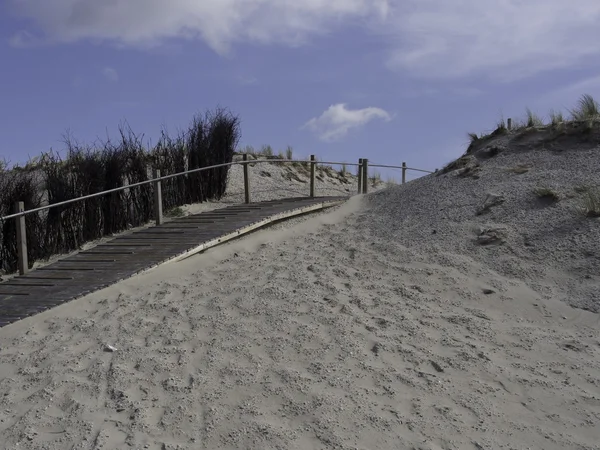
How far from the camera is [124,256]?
24.0 feet

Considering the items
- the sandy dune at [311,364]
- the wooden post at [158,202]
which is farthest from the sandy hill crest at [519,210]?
the wooden post at [158,202]

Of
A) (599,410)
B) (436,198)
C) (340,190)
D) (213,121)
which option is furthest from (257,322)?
(340,190)

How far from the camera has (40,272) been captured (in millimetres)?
7000

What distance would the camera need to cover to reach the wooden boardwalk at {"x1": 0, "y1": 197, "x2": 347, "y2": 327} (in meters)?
6.08

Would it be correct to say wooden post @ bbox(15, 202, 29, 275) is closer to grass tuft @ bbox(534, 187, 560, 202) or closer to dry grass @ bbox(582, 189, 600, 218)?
grass tuft @ bbox(534, 187, 560, 202)

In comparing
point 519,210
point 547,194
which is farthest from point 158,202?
point 547,194

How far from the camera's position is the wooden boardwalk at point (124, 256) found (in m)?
6.08

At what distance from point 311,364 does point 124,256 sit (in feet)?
11.9

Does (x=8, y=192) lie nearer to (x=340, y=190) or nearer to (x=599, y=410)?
(x=599, y=410)

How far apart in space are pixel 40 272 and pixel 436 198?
4.88 metres

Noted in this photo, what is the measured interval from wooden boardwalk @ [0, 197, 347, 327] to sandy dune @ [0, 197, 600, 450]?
28 cm

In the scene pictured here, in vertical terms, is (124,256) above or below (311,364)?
above

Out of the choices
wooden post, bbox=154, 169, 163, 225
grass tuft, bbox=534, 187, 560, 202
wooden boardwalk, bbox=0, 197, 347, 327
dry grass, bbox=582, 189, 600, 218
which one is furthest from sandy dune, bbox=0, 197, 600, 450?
wooden post, bbox=154, 169, 163, 225

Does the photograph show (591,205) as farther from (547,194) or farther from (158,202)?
(158,202)
